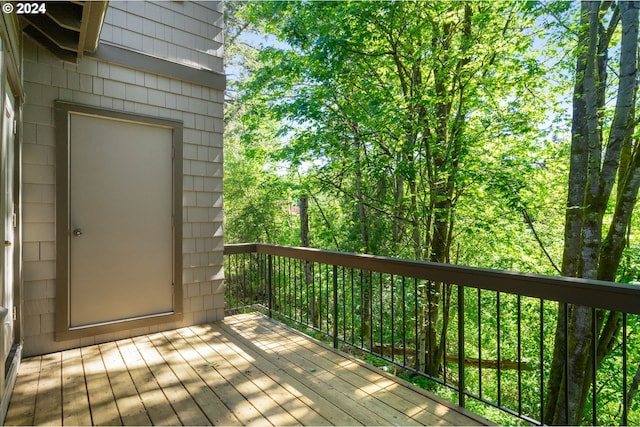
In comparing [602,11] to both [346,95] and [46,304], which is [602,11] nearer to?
[346,95]

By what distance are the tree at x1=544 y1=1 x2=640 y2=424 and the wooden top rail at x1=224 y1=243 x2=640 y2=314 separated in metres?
1.82

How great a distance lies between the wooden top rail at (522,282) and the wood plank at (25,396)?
7.84 ft

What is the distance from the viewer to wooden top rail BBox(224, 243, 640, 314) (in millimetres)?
1580

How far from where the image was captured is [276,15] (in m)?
6.49

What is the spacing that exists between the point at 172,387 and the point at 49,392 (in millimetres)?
825

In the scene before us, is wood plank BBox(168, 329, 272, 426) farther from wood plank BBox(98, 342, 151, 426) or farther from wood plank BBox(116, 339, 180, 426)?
wood plank BBox(98, 342, 151, 426)

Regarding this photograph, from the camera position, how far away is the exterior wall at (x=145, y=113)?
305 centimetres

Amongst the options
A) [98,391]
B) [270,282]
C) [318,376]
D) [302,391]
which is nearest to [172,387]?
[98,391]

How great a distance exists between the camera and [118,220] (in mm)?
3482

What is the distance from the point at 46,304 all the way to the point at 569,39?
22.3 ft

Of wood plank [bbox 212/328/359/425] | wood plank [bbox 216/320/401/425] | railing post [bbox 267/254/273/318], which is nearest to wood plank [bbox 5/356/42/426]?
→ wood plank [bbox 212/328/359/425]

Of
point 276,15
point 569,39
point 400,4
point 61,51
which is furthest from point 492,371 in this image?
point 61,51

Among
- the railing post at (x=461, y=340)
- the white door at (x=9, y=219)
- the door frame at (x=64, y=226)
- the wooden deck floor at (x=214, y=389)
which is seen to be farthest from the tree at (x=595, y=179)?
the white door at (x=9, y=219)

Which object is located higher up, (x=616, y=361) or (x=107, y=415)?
(x=107, y=415)
